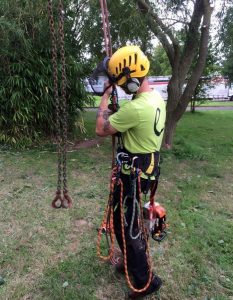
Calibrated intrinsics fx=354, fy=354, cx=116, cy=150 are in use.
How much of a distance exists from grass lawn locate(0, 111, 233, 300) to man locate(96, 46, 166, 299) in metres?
0.43

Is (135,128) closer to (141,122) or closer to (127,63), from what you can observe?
(141,122)

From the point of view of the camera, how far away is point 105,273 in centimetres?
301

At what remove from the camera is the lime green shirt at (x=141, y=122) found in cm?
234

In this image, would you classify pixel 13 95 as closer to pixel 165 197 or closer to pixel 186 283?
pixel 165 197

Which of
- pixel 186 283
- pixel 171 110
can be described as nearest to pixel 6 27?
pixel 171 110

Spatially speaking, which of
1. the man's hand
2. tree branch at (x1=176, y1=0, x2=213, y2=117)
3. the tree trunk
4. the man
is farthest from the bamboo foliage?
the man

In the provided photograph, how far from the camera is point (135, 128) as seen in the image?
7.94 ft

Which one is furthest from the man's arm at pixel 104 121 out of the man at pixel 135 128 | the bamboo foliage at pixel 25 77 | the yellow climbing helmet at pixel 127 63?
the bamboo foliage at pixel 25 77

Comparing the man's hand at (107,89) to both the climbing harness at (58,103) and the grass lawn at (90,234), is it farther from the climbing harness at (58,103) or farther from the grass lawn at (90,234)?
the grass lawn at (90,234)

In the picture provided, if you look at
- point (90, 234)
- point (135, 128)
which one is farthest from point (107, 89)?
point (90, 234)

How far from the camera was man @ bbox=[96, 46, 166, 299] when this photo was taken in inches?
92.4

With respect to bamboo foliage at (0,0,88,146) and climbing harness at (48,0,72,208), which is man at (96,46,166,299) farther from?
bamboo foliage at (0,0,88,146)

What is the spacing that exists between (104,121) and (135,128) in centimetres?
22

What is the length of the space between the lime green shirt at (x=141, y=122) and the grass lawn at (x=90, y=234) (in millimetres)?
1203
